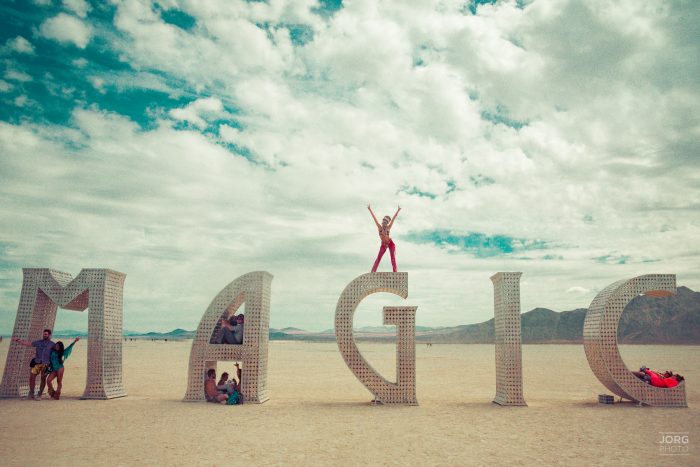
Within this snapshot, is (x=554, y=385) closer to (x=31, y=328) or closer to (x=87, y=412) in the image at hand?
(x=87, y=412)

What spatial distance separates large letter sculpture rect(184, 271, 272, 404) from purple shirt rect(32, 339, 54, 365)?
13.0 feet

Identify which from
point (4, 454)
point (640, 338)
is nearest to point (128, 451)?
point (4, 454)

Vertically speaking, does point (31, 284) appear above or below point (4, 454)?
above

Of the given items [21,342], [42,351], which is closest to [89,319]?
[42,351]

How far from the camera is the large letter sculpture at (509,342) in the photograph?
13.3m

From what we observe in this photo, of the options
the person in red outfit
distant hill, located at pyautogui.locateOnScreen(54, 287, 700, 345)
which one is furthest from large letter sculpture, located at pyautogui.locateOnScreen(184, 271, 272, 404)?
distant hill, located at pyautogui.locateOnScreen(54, 287, 700, 345)

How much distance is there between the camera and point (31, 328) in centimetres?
1420

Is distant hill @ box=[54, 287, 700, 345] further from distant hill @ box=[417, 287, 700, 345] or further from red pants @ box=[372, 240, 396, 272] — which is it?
red pants @ box=[372, 240, 396, 272]

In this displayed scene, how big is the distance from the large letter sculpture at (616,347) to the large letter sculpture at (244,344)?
29.9ft

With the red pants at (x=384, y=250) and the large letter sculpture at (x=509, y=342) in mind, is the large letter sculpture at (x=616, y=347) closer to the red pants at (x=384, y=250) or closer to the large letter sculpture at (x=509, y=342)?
the large letter sculpture at (x=509, y=342)

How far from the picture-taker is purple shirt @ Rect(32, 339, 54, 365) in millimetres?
13648

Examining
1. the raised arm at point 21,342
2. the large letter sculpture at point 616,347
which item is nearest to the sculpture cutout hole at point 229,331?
the raised arm at point 21,342

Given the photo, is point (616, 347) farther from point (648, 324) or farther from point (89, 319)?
point (648, 324)

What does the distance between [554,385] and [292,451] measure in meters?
14.1
